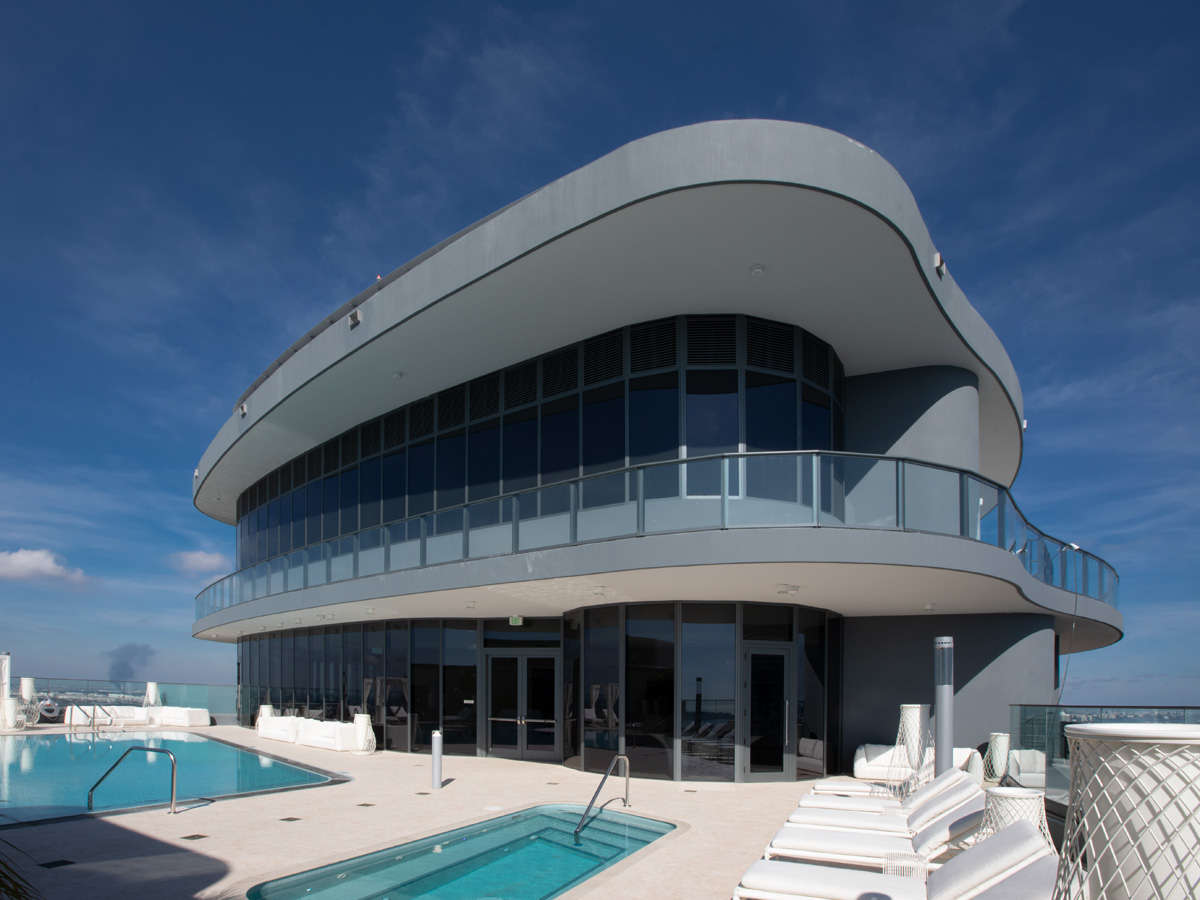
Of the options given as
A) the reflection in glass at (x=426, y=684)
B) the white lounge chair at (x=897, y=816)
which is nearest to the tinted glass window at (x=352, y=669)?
the reflection in glass at (x=426, y=684)

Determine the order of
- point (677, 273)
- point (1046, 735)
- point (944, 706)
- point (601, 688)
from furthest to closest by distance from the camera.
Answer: point (601, 688)
point (677, 273)
point (1046, 735)
point (944, 706)

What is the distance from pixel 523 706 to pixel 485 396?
20.9 feet

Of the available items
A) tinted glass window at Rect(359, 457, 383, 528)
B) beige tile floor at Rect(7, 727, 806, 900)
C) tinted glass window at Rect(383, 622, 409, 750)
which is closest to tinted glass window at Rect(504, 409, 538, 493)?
tinted glass window at Rect(359, 457, 383, 528)

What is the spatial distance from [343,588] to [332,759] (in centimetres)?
360

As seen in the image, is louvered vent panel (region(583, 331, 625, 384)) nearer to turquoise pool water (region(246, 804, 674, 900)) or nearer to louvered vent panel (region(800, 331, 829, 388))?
louvered vent panel (region(800, 331, 829, 388))

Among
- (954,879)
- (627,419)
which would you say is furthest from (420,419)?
(954,879)

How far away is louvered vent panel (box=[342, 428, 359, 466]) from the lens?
20.2m

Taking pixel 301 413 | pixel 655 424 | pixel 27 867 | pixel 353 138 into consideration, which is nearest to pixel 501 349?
pixel 655 424

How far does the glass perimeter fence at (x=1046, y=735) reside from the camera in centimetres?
1084

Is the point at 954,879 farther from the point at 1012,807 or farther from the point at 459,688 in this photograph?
the point at 459,688

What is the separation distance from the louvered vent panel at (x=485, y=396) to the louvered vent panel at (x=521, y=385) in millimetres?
286

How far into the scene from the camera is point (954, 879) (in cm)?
457

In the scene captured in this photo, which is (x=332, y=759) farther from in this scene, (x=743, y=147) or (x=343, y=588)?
(x=743, y=147)

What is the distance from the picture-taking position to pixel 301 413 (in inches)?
741
